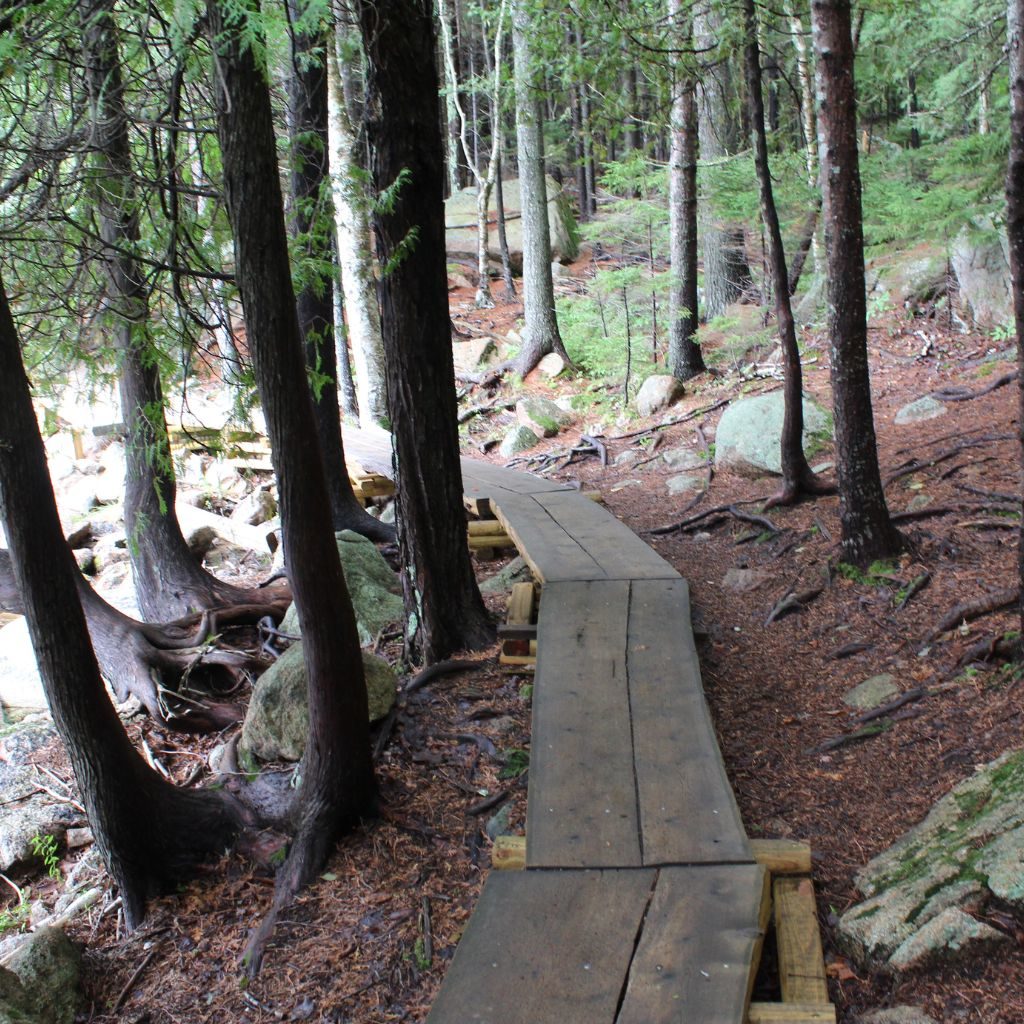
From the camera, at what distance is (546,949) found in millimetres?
3012

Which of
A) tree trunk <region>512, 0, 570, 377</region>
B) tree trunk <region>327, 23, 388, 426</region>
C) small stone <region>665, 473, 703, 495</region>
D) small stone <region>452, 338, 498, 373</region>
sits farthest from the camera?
small stone <region>452, 338, 498, 373</region>

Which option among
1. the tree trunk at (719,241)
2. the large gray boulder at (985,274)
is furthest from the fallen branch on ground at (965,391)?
the tree trunk at (719,241)

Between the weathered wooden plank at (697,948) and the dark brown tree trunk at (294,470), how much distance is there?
1962mm

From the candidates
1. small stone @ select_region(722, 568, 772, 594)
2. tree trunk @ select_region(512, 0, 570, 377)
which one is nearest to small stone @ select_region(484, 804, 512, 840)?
small stone @ select_region(722, 568, 772, 594)

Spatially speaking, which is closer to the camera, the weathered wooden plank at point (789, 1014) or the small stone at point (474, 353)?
the weathered wooden plank at point (789, 1014)

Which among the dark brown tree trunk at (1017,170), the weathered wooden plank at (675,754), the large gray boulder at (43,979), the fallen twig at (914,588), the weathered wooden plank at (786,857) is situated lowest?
the large gray boulder at (43,979)

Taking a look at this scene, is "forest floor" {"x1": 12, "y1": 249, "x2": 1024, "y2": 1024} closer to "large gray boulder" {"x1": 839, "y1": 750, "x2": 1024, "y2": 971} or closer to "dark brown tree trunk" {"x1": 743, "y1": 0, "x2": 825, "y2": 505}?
"large gray boulder" {"x1": 839, "y1": 750, "x2": 1024, "y2": 971}

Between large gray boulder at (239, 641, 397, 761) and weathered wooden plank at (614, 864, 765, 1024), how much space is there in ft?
8.85

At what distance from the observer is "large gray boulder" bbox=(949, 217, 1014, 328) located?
12.5 metres

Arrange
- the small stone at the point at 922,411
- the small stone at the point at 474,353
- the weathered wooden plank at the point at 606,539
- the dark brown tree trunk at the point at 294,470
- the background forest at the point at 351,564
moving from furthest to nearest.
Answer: the small stone at the point at 474,353 → the small stone at the point at 922,411 → the weathered wooden plank at the point at 606,539 → the background forest at the point at 351,564 → the dark brown tree trunk at the point at 294,470

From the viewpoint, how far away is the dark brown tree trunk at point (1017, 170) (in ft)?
15.0

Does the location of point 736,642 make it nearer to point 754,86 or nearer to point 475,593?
point 475,593

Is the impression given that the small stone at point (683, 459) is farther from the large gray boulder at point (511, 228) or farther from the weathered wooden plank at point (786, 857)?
the large gray boulder at point (511, 228)

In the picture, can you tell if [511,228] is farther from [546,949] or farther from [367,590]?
[546,949]
